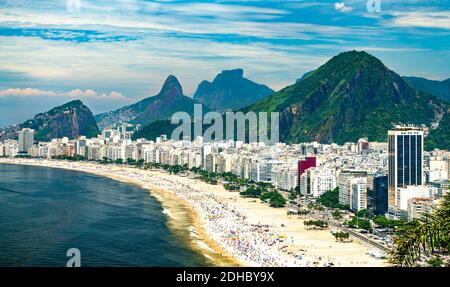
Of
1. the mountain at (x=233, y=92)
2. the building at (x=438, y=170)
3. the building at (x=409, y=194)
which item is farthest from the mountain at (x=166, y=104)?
the building at (x=409, y=194)

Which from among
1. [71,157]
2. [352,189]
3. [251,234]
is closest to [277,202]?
[352,189]

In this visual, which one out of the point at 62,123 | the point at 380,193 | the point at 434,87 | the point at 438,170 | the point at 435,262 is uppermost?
the point at 434,87

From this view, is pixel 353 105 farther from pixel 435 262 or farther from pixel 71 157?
pixel 435 262

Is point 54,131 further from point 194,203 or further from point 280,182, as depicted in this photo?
point 194,203

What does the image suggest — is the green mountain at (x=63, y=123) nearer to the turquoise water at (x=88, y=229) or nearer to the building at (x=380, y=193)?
the turquoise water at (x=88, y=229)

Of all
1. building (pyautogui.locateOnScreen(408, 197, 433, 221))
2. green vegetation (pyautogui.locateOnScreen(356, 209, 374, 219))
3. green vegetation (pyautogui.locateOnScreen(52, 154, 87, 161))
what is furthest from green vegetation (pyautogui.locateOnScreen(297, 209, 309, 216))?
green vegetation (pyautogui.locateOnScreen(52, 154, 87, 161))
